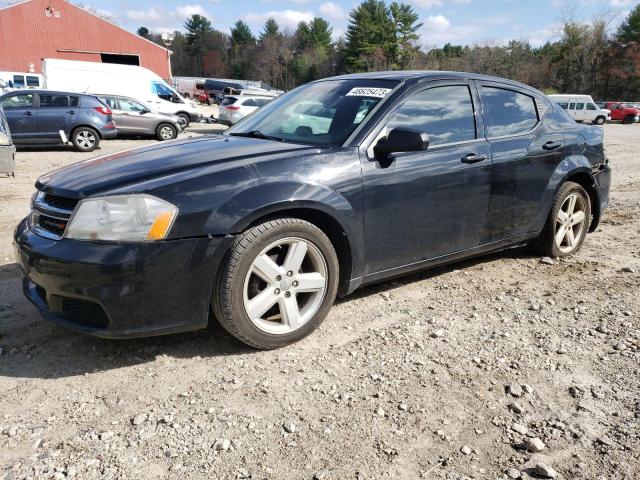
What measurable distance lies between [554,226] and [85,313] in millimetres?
3790

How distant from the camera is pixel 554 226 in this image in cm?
455

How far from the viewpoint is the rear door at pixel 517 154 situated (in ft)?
12.9

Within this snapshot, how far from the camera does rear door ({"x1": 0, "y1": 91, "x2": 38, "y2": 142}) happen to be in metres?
12.9

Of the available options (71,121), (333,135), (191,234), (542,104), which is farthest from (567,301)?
(71,121)

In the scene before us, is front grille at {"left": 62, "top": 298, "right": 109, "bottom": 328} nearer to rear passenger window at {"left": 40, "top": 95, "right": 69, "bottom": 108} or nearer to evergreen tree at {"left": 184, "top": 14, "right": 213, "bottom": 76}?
rear passenger window at {"left": 40, "top": 95, "right": 69, "bottom": 108}

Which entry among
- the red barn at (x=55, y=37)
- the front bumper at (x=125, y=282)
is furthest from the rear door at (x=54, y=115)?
the red barn at (x=55, y=37)

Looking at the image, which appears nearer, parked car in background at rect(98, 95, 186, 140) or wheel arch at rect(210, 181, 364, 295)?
wheel arch at rect(210, 181, 364, 295)

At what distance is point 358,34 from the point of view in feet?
234

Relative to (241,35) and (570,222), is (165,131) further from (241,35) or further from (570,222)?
(241,35)

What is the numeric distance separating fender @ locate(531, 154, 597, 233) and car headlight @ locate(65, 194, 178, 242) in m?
3.08

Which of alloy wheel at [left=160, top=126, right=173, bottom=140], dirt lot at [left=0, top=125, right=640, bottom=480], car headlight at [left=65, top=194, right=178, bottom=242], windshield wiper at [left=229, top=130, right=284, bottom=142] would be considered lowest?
dirt lot at [left=0, top=125, right=640, bottom=480]

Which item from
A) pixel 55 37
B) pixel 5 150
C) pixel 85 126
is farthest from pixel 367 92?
pixel 55 37

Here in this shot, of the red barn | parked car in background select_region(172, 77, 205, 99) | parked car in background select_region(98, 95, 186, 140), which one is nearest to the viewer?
parked car in background select_region(98, 95, 186, 140)

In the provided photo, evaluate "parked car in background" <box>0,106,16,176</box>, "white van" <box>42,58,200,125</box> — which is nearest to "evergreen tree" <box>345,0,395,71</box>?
"white van" <box>42,58,200,125</box>
